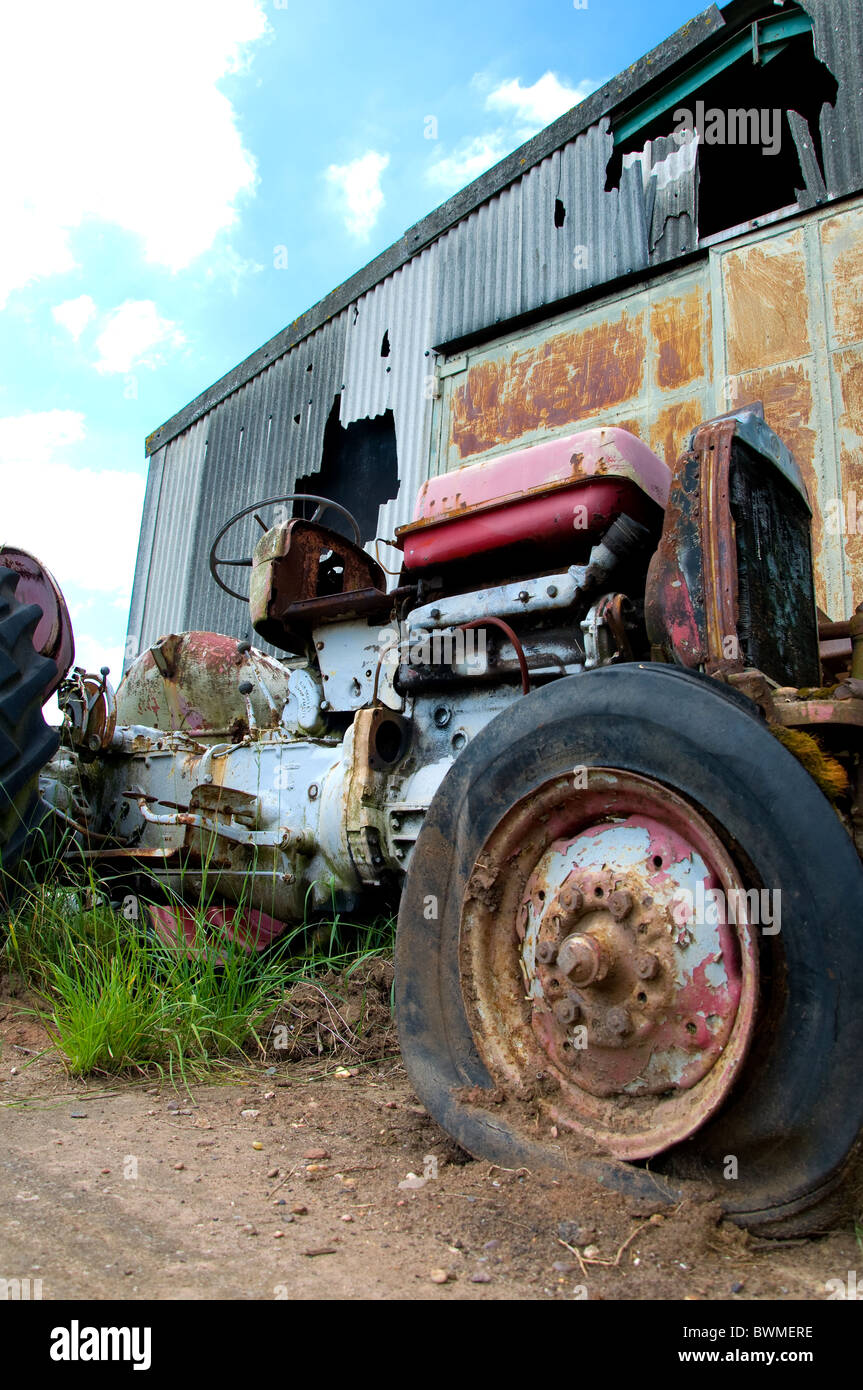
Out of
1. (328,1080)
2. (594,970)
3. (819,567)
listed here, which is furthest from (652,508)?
(819,567)

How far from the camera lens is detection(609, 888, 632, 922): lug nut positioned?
1411 mm

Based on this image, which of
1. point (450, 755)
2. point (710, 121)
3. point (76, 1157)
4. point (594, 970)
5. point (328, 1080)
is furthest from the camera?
point (710, 121)

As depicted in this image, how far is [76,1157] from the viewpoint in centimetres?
153

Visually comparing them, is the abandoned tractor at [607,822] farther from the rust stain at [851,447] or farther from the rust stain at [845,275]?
the rust stain at [845,275]

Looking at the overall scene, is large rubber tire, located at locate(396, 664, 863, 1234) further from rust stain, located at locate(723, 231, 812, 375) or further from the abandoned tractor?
rust stain, located at locate(723, 231, 812, 375)

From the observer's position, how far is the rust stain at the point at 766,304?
15.7ft

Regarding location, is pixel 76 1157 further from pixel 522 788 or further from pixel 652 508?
pixel 652 508

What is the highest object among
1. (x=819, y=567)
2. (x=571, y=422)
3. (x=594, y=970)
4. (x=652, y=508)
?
(x=571, y=422)

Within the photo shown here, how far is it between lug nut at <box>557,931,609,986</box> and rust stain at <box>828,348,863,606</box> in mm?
3646

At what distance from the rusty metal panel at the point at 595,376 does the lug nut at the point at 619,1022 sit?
14.0ft

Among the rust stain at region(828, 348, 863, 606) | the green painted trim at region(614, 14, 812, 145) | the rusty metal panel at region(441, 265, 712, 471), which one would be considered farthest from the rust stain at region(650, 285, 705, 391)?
the green painted trim at region(614, 14, 812, 145)

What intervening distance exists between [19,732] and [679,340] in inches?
168

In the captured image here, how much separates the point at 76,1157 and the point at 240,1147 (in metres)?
0.28

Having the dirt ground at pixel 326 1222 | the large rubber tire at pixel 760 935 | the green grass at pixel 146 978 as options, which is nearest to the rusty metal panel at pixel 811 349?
the green grass at pixel 146 978
